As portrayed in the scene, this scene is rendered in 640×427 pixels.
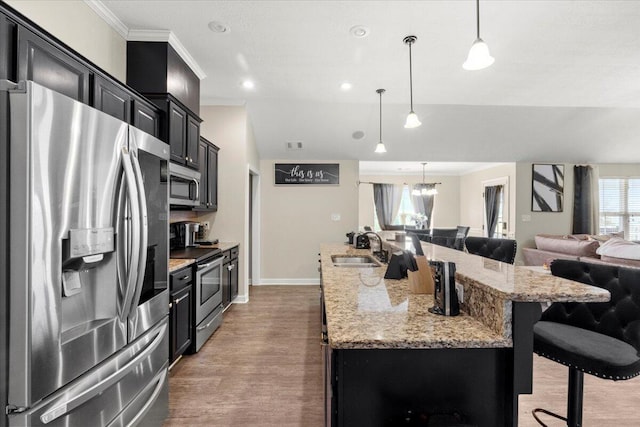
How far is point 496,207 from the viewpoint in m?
7.10

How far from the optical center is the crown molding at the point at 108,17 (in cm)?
227

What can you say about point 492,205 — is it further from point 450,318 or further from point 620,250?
point 450,318

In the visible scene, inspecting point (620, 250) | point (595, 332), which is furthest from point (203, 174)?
point (620, 250)

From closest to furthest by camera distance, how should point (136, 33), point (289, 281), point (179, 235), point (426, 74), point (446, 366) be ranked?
point (446, 366), point (136, 33), point (426, 74), point (179, 235), point (289, 281)

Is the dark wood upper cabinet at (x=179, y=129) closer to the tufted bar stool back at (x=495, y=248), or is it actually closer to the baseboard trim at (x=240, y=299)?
the baseboard trim at (x=240, y=299)

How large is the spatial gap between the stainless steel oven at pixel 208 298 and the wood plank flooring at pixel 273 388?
0.43ft

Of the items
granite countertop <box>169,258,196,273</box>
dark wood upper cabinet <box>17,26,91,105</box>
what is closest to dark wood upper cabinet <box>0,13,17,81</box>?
dark wood upper cabinet <box>17,26,91,105</box>

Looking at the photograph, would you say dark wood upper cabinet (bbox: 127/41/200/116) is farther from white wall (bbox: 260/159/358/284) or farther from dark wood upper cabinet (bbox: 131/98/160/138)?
white wall (bbox: 260/159/358/284)

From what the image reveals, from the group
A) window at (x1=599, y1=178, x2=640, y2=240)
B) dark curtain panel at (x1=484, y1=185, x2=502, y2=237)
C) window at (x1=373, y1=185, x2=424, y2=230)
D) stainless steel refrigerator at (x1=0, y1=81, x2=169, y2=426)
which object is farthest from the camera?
window at (x1=373, y1=185, x2=424, y2=230)

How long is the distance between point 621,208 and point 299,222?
6865mm

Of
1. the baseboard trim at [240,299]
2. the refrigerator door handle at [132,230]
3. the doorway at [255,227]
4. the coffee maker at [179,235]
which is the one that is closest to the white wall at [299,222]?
the doorway at [255,227]

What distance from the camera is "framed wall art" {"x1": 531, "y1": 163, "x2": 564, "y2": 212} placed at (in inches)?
246

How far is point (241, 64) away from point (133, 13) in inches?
41.3

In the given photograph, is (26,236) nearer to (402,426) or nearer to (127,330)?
(127,330)
